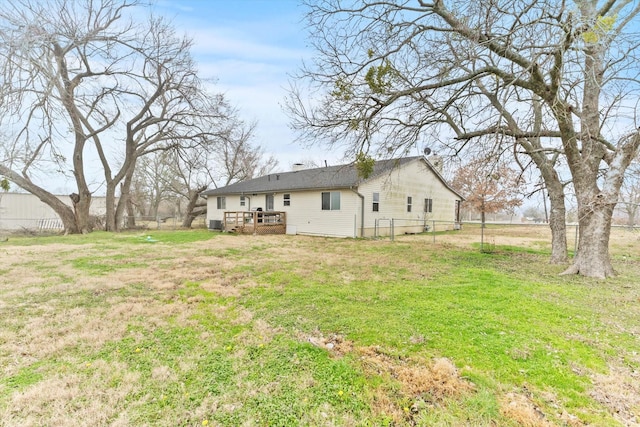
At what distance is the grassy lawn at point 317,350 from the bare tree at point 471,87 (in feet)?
8.53

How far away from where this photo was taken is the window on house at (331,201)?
14.8 metres

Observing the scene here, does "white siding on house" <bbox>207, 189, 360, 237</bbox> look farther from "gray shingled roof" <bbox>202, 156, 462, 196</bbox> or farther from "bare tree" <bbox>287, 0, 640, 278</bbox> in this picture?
"bare tree" <bbox>287, 0, 640, 278</bbox>

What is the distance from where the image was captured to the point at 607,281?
6105 millimetres

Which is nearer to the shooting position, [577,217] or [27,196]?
[577,217]

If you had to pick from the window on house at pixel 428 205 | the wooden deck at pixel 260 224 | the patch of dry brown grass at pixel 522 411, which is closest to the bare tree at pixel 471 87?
the patch of dry brown grass at pixel 522 411

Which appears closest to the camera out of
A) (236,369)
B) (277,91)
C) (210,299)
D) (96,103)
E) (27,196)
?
(236,369)

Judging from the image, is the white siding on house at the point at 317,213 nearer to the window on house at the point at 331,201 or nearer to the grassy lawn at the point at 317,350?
the window on house at the point at 331,201

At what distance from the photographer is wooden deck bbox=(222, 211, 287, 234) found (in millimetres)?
16281

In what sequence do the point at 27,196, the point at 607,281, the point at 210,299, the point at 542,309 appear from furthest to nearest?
the point at 27,196, the point at 607,281, the point at 210,299, the point at 542,309

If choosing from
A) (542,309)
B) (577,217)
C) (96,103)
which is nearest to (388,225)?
(577,217)

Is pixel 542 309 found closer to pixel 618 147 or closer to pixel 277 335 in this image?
pixel 277 335

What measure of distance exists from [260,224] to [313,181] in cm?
384

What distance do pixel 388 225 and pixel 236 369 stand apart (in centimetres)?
1419

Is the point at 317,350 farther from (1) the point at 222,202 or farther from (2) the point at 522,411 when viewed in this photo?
(1) the point at 222,202
